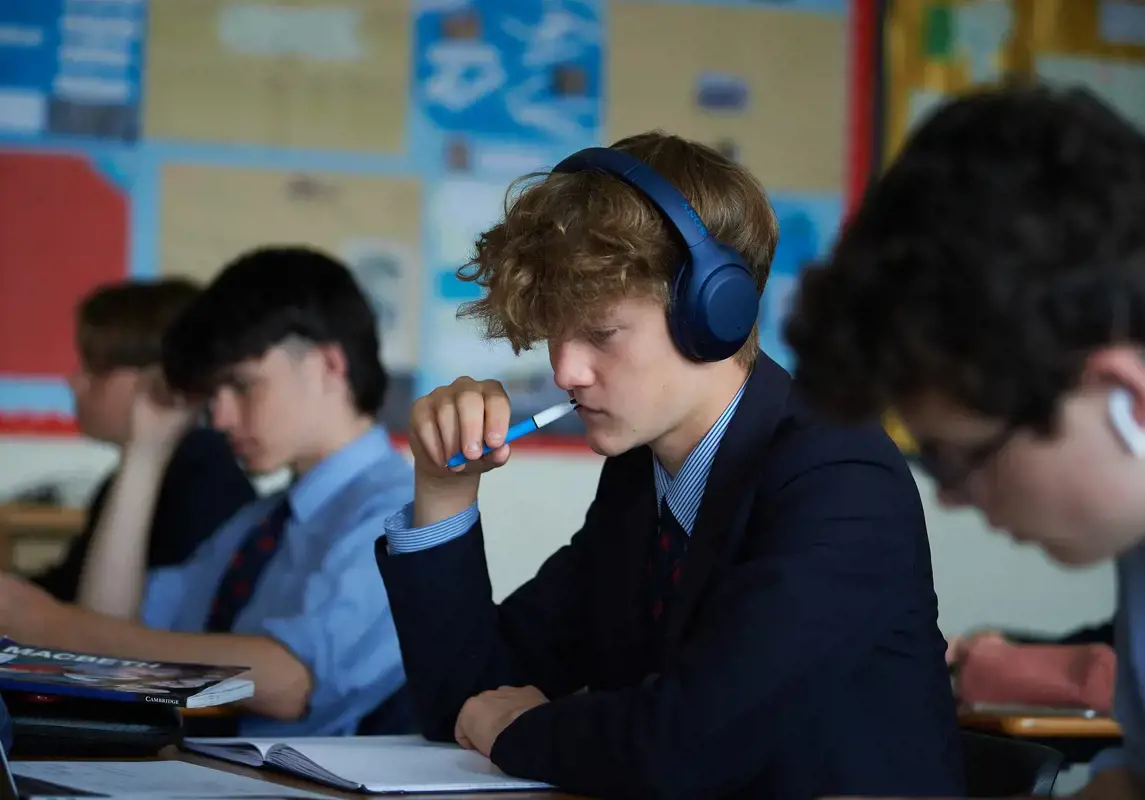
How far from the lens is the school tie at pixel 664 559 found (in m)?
1.25

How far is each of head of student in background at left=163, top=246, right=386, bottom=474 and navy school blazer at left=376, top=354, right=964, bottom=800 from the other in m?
0.66

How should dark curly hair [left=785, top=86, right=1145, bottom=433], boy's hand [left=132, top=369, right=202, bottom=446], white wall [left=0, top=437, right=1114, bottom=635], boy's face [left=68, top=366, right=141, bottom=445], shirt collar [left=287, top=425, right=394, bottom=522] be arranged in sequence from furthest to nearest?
white wall [left=0, top=437, right=1114, bottom=635] → boy's face [left=68, top=366, right=141, bottom=445] → boy's hand [left=132, top=369, right=202, bottom=446] → shirt collar [left=287, top=425, right=394, bottom=522] → dark curly hair [left=785, top=86, right=1145, bottom=433]

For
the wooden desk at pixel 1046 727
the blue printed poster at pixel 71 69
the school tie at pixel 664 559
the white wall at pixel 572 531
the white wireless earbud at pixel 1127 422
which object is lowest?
the white wall at pixel 572 531

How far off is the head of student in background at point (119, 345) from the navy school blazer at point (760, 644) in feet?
4.40

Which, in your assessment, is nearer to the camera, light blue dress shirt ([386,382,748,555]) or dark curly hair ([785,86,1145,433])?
dark curly hair ([785,86,1145,433])

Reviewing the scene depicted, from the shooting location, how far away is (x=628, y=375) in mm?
1198

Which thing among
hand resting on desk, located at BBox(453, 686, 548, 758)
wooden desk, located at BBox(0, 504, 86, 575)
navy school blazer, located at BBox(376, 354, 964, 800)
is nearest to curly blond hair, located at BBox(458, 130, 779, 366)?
navy school blazer, located at BBox(376, 354, 964, 800)

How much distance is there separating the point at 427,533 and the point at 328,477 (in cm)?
61

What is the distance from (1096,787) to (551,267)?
0.62 m

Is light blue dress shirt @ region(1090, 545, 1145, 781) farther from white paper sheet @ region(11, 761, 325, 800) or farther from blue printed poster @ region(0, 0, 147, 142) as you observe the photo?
blue printed poster @ region(0, 0, 147, 142)

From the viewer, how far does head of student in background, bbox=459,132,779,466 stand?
1.19 metres

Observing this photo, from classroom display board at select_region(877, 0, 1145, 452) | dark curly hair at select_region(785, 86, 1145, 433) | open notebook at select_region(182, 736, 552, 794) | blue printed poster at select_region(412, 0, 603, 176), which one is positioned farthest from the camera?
classroom display board at select_region(877, 0, 1145, 452)

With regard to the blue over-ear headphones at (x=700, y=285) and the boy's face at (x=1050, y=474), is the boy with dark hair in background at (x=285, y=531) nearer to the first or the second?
the blue over-ear headphones at (x=700, y=285)

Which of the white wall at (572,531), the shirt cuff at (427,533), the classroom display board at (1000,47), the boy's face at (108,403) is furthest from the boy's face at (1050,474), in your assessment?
the classroom display board at (1000,47)
